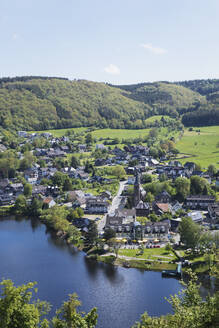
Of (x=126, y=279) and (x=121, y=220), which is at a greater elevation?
(x=121, y=220)

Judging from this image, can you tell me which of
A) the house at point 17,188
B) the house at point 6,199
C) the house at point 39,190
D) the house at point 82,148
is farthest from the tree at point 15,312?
the house at point 82,148

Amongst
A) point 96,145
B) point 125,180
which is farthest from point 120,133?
point 125,180

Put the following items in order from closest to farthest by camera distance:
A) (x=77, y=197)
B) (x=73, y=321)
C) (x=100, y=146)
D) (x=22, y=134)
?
1. (x=73, y=321)
2. (x=77, y=197)
3. (x=100, y=146)
4. (x=22, y=134)

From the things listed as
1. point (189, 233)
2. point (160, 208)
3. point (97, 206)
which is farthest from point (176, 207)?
point (189, 233)

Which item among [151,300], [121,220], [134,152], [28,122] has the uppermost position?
[28,122]

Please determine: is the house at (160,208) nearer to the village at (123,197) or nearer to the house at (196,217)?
the village at (123,197)

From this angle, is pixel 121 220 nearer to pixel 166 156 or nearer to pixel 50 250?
pixel 50 250

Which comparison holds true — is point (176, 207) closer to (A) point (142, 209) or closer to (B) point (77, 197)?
(A) point (142, 209)
